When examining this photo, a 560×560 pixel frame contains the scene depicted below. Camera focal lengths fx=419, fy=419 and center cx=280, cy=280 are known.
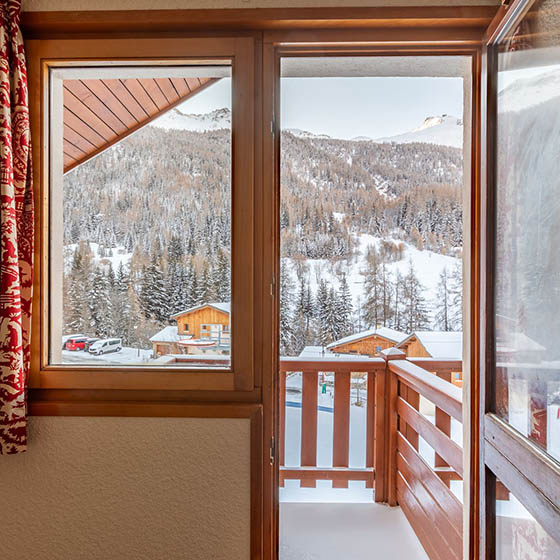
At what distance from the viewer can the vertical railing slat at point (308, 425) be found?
2512 mm

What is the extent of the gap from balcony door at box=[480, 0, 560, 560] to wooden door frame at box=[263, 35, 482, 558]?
13 centimetres

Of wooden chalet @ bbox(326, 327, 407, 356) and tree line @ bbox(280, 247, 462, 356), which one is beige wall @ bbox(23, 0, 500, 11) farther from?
wooden chalet @ bbox(326, 327, 407, 356)

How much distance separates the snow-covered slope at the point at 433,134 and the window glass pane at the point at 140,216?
75 cm

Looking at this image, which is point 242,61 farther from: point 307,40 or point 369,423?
point 369,423

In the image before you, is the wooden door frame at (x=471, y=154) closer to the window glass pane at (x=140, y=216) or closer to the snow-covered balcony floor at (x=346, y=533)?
the window glass pane at (x=140, y=216)

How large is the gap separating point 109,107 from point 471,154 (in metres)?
1.29

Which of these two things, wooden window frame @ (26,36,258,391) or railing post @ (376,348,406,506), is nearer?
wooden window frame @ (26,36,258,391)

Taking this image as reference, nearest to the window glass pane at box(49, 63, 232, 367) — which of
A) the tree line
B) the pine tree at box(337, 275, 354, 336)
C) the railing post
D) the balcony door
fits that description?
the tree line

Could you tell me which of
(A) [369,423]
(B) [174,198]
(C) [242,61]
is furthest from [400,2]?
(A) [369,423]

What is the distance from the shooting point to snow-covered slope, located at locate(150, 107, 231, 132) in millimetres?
1474

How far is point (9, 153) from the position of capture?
133 cm

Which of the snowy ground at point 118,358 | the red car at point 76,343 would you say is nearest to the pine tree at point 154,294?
the snowy ground at point 118,358

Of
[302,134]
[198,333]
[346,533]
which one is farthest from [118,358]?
[346,533]

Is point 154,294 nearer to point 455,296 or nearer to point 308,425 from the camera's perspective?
point 455,296
